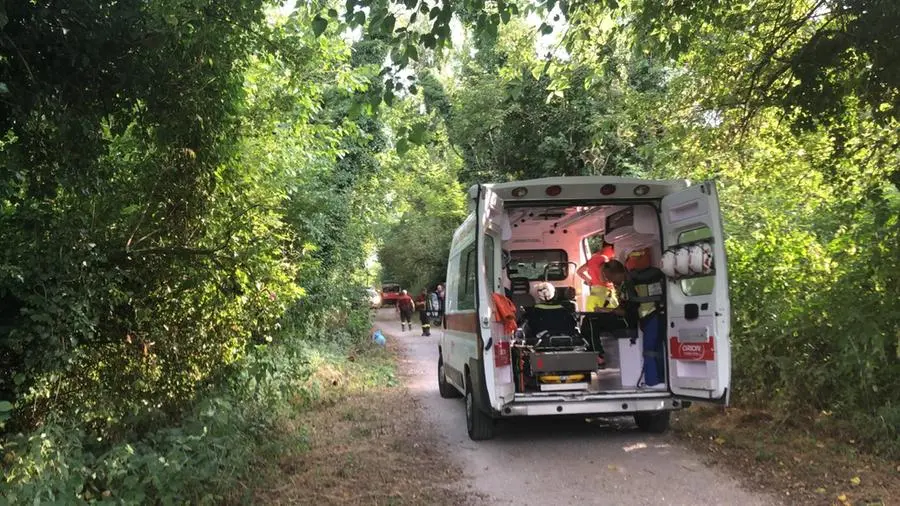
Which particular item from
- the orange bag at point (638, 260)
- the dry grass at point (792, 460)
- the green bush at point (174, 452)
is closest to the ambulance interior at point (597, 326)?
the orange bag at point (638, 260)

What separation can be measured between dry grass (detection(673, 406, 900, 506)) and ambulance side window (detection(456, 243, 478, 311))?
8.90 ft

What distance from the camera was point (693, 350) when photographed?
21.4 feet

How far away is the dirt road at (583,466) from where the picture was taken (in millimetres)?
5258

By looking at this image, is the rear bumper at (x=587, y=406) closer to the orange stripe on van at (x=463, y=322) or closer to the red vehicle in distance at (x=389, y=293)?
the orange stripe on van at (x=463, y=322)

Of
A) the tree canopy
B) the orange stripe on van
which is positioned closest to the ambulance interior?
the orange stripe on van

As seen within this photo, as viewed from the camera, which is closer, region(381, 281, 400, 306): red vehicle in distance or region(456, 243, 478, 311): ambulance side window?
region(456, 243, 478, 311): ambulance side window

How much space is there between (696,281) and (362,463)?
12.3 feet

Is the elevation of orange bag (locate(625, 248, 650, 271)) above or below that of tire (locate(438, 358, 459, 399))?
above

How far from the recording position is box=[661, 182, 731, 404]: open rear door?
6109mm

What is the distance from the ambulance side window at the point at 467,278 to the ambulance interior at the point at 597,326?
0.35 m

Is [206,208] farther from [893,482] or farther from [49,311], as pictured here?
[893,482]

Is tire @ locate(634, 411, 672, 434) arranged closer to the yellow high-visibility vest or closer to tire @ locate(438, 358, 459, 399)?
the yellow high-visibility vest

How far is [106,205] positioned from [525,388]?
14.6 ft

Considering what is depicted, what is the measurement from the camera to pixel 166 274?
6012mm
